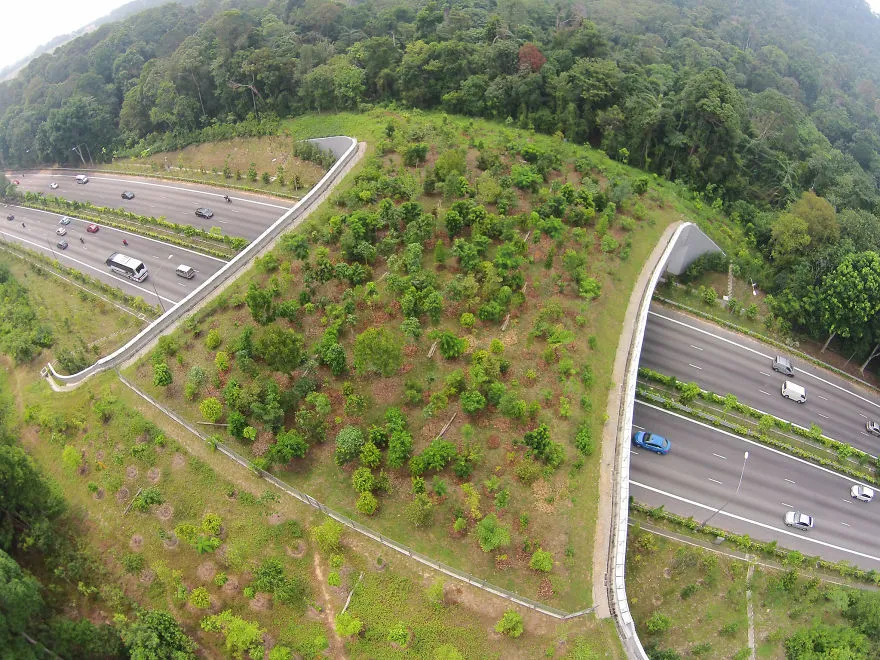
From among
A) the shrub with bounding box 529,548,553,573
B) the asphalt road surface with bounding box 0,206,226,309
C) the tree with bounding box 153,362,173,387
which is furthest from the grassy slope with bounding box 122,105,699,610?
the asphalt road surface with bounding box 0,206,226,309

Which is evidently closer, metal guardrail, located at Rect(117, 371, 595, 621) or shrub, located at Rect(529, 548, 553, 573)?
metal guardrail, located at Rect(117, 371, 595, 621)

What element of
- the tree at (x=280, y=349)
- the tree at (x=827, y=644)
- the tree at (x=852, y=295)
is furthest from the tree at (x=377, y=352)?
the tree at (x=852, y=295)

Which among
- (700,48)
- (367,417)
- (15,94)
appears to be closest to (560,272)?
(367,417)

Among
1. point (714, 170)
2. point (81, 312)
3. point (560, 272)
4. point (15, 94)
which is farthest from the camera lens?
point (15, 94)

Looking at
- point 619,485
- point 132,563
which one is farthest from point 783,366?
point 132,563

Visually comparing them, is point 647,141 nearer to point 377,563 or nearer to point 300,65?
point 300,65

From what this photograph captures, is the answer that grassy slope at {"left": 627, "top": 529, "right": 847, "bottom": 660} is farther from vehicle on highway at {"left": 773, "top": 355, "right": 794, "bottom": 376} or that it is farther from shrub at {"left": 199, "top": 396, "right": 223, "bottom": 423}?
shrub at {"left": 199, "top": 396, "right": 223, "bottom": 423}

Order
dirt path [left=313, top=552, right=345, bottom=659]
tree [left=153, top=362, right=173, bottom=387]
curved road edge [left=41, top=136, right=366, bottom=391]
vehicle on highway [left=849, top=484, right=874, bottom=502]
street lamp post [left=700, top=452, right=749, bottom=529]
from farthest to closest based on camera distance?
1. curved road edge [left=41, top=136, right=366, bottom=391]
2. vehicle on highway [left=849, top=484, right=874, bottom=502]
3. street lamp post [left=700, top=452, right=749, bottom=529]
4. tree [left=153, top=362, right=173, bottom=387]
5. dirt path [left=313, top=552, right=345, bottom=659]
